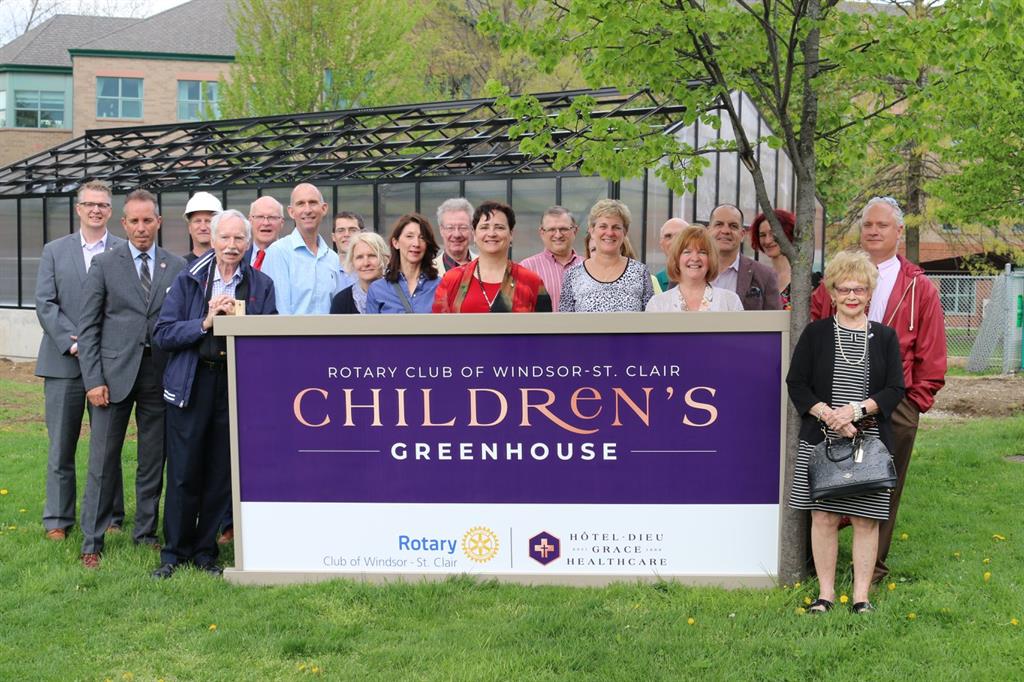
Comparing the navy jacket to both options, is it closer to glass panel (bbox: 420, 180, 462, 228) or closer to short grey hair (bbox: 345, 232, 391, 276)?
short grey hair (bbox: 345, 232, 391, 276)

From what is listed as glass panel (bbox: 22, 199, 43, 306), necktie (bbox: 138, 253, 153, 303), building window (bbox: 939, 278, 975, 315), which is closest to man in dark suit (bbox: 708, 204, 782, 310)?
necktie (bbox: 138, 253, 153, 303)

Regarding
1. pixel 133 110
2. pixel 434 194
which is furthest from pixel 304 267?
pixel 133 110

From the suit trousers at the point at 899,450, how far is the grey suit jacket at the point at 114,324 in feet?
13.6

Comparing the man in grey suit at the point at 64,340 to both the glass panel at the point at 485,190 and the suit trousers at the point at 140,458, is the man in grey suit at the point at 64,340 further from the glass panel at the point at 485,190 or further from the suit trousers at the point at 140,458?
the glass panel at the point at 485,190

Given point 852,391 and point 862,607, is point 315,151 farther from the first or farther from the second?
point 862,607

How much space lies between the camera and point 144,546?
21.4ft

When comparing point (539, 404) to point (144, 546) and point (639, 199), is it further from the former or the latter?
point (639, 199)

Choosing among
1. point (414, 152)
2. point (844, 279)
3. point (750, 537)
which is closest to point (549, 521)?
point (750, 537)

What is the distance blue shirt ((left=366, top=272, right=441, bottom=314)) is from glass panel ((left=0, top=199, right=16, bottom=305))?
1607 centimetres

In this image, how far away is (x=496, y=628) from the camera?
4.97 metres

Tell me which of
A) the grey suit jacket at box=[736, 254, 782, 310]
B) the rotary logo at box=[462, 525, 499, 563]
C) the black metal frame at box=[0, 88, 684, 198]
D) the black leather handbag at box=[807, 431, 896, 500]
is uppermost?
the black metal frame at box=[0, 88, 684, 198]

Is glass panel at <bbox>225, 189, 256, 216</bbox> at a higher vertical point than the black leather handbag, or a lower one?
higher

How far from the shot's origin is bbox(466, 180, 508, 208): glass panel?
13.3 m

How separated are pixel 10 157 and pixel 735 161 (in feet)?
123
